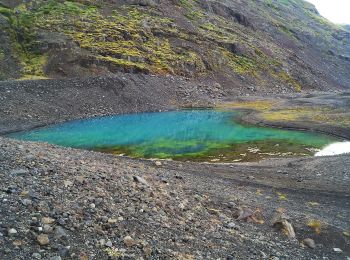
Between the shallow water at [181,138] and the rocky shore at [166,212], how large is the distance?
1036cm

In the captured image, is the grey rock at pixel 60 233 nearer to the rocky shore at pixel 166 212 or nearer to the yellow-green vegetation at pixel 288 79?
the rocky shore at pixel 166 212

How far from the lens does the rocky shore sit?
1038cm

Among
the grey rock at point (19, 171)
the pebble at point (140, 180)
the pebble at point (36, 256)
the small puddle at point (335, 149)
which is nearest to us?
the pebble at point (36, 256)

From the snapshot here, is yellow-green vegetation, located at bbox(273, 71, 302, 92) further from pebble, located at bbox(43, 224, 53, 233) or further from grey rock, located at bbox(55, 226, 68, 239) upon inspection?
pebble, located at bbox(43, 224, 53, 233)

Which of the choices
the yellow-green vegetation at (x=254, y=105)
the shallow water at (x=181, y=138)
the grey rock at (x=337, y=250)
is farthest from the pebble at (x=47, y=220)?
the yellow-green vegetation at (x=254, y=105)

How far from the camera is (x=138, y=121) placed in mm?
60438

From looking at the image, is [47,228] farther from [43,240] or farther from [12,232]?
[12,232]

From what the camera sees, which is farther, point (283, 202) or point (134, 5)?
point (134, 5)

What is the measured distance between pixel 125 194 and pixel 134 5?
116 metres

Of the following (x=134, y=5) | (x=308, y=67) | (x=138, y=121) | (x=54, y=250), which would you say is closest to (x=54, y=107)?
(x=138, y=121)

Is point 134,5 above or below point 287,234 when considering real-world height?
above

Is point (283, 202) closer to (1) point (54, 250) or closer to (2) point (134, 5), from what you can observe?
(1) point (54, 250)

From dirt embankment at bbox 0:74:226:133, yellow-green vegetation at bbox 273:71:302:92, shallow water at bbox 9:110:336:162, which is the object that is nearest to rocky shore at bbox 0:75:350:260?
shallow water at bbox 9:110:336:162

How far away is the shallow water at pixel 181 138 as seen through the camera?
124 ft
